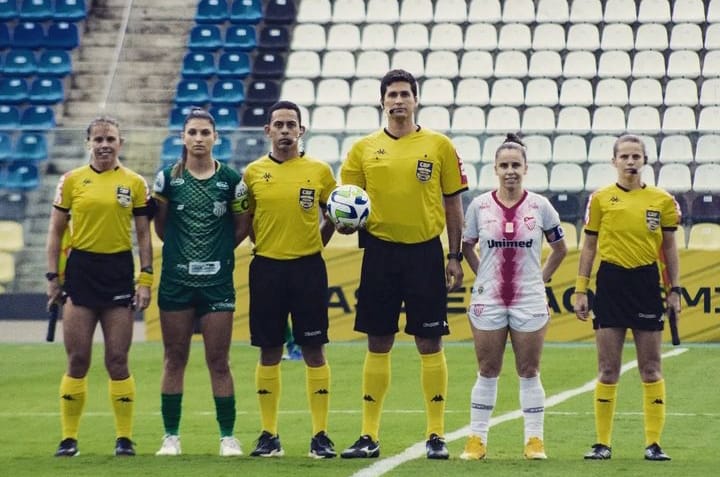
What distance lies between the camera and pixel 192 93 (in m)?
25.1

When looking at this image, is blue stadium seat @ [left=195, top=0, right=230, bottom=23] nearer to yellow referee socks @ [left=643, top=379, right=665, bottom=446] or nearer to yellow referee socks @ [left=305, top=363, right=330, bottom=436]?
yellow referee socks @ [left=305, top=363, right=330, bottom=436]

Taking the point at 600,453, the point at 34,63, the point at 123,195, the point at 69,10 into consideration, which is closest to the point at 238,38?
the point at 69,10

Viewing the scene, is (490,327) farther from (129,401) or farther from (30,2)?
(30,2)

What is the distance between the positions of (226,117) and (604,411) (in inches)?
635

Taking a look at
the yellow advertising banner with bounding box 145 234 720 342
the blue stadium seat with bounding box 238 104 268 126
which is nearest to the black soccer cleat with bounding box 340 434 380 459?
the yellow advertising banner with bounding box 145 234 720 342

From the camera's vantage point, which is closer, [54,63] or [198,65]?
A: [198,65]

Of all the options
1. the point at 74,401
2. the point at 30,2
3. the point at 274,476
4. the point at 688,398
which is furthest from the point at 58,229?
the point at 30,2

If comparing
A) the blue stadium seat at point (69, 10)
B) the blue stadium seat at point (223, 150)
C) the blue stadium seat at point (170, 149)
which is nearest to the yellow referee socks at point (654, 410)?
the blue stadium seat at point (223, 150)

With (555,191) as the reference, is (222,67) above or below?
above

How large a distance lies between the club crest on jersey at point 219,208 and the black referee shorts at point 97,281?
69cm

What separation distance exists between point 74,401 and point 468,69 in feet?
54.1

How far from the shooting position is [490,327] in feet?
28.9

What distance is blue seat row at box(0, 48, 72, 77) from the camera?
2580 cm

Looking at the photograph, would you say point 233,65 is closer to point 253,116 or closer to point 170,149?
point 253,116
